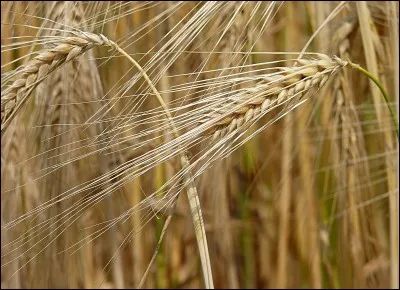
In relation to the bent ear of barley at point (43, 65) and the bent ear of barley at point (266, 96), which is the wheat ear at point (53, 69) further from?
the bent ear of barley at point (266, 96)

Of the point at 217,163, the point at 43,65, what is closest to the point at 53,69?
the point at 43,65

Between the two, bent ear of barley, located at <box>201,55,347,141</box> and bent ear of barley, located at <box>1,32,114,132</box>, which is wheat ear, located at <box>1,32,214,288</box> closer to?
bent ear of barley, located at <box>1,32,114,132</box>

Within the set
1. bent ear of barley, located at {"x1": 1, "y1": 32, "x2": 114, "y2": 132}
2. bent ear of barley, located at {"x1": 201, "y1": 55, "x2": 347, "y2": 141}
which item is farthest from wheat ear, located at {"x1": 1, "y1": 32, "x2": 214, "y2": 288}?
bent ear of barley, located at {"x1": 201, "y1": 55, "x2": 347, "y2": 141}

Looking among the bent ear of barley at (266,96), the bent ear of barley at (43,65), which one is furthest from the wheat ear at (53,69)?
the bent ear of barley at (266,96)

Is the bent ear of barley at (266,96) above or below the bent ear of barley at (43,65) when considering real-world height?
below

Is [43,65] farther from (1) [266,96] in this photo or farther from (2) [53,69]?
(1) [266,96]

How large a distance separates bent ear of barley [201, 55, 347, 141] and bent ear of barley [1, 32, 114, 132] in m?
0.18

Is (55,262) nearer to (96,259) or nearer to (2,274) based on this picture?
(2,274)

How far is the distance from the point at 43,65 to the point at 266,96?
9.9 inches

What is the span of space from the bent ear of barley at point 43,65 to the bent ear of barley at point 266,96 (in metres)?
0.18

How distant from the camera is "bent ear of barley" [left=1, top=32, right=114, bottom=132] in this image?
2.82ft

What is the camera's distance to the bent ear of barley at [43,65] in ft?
2.82

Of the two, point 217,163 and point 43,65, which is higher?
point 43,65

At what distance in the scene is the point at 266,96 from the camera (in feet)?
2.51
